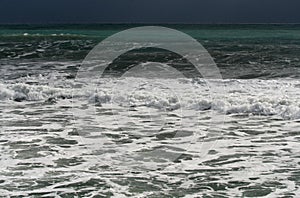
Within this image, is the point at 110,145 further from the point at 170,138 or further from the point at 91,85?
the point at 91,85

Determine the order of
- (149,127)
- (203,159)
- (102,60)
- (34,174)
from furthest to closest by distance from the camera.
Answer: (102,60)
(149,127)
(203,159)
(34,174)

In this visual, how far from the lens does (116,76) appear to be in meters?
17.3

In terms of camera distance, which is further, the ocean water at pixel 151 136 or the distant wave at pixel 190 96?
the distant wave at pixel 190 96

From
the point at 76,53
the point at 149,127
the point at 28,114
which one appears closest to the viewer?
the point at 149,127

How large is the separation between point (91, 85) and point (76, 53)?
11141 mm

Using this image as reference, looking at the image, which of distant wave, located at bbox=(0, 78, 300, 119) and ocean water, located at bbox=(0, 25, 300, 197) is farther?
distant wave, located at bbox=(0, 78, 300, 119)

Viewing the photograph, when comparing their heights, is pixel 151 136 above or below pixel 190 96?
below

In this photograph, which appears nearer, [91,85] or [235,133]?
[235,133]

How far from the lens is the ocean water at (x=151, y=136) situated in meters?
6.19

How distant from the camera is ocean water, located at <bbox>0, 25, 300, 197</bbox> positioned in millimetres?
6191

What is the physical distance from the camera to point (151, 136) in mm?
A: 8961

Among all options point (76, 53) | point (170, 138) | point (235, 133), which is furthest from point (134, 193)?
point (76, 53)

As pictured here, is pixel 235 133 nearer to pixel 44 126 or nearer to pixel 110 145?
pixel 110 145

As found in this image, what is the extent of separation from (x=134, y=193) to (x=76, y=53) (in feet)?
66.8
